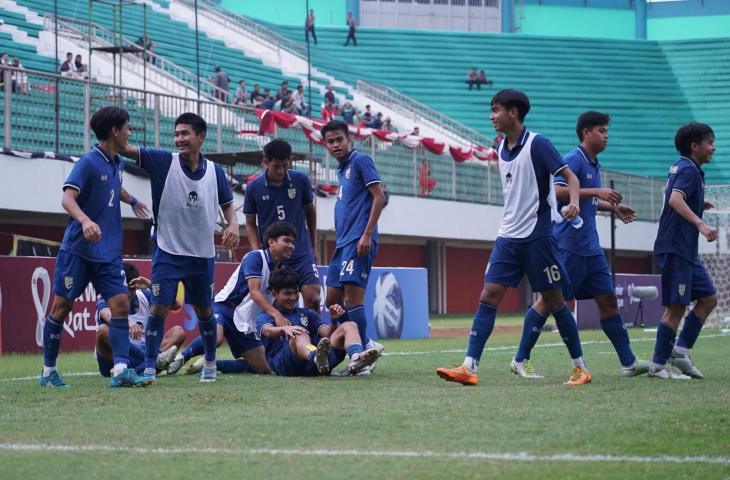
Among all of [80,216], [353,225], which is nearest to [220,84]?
[353,225]

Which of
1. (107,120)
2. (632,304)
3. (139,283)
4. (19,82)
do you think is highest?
(19,82)

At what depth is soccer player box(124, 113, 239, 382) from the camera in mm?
10109

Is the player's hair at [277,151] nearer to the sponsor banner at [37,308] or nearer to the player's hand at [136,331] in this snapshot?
the player's hand at [136,331]

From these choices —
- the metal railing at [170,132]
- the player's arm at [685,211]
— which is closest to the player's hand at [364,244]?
the player's arm at [685,211]

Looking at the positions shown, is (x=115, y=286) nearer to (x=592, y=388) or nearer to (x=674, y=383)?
(x=592, y=388)

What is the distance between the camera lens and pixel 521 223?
9633 millimetres

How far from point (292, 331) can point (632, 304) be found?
1741 cm

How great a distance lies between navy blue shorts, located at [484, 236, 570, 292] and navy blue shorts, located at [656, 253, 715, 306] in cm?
99

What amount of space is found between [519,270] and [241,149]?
57.6 ft

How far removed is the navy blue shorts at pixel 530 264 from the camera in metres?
9.61

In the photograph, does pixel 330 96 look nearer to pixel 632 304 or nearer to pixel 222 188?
pixel 632 304

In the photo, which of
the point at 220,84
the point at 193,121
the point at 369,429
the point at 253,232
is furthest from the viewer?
the point at 220,84

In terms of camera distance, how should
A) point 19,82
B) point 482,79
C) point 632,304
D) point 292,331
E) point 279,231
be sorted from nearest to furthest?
point 292,331 < point 279,231 < point 19,82 < point 632,304 < point 482,79

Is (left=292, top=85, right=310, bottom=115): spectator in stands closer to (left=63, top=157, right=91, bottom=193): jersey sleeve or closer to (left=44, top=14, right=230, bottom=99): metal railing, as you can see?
(left=44, top=14, right=230, bottom=99): metal railing
